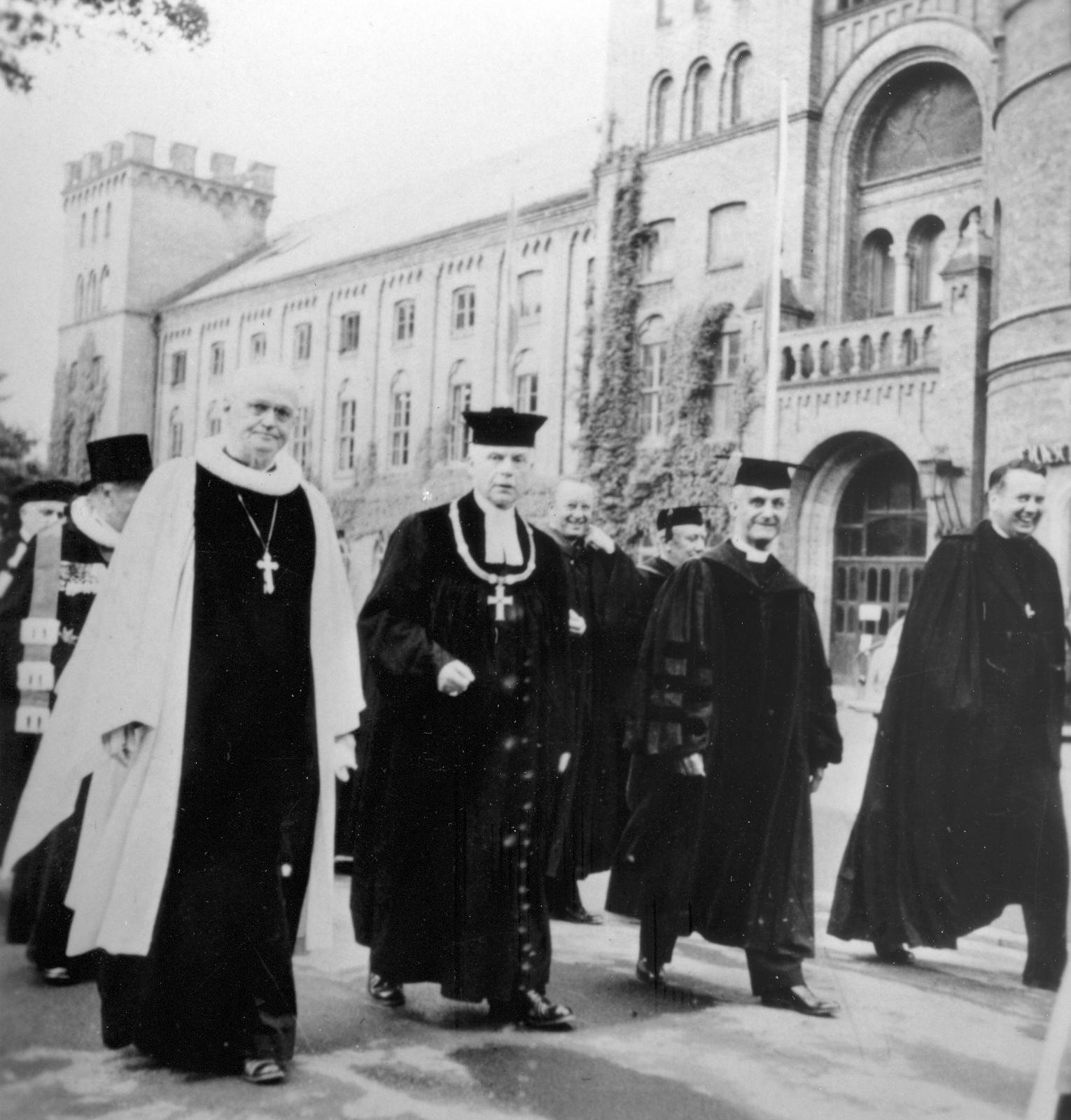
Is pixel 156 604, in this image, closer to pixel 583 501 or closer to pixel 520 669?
pixel 520 669

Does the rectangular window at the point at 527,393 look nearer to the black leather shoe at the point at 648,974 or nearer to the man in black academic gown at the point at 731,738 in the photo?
the man in black academic gown at the point at 731,738

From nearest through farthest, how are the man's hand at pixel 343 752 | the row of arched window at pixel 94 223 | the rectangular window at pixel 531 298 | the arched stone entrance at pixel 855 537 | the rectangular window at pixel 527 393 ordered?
the man's hand at pixel 343 752, the row of arched window at pixel 94 223, the rectangular window at pixel 527 393, the rectangular window at pixel 531 298, the arched stone entrance at pixel 855 537

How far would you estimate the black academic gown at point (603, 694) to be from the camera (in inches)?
245

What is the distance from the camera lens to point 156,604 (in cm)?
393

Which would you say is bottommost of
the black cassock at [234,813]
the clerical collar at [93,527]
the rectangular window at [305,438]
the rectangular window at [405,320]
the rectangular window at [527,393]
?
the black cassock at [234,813]

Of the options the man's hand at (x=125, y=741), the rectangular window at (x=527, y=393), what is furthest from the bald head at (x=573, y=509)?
the man's hand at (x=125, y=741)

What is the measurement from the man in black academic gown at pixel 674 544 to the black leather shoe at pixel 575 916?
1461mm

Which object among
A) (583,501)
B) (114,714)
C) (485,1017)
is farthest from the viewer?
(583,501)

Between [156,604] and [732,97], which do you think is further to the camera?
[732,97]

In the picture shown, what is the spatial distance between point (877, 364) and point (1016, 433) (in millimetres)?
5429

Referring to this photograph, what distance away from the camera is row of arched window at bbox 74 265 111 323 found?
208 inches

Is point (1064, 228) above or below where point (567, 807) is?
above

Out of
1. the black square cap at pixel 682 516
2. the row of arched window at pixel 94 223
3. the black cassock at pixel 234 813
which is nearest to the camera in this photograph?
the black cassock at pixel 234 813

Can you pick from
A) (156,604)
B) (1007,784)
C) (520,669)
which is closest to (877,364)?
(1007,784)
